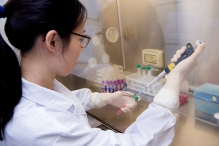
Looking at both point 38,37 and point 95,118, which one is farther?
point 95,118

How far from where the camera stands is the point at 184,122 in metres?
0.84

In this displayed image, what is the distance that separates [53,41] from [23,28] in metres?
0.08

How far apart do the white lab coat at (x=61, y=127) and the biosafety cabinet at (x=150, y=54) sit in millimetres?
134

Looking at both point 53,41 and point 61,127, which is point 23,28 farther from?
point 61,127

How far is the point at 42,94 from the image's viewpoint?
2.07 ft

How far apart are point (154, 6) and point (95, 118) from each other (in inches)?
24.7

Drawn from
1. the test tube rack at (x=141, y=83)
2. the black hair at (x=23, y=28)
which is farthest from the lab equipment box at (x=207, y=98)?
the black hair at (x=23, y=28)

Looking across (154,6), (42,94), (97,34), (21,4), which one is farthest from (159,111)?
(97,34)

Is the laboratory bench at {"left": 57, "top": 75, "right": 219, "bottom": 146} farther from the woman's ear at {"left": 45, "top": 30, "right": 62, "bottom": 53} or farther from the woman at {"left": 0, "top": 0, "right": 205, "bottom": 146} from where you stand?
the woman's ear at {"left": 45, "top": 30, "right": 62, "bottom": 53}

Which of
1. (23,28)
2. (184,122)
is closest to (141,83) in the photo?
(184,122)

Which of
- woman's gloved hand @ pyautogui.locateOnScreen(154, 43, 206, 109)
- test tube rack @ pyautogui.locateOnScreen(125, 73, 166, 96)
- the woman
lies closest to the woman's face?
the woman

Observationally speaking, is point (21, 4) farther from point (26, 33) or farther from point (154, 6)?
point (154, 6)

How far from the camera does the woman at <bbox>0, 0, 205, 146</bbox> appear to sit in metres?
0.55

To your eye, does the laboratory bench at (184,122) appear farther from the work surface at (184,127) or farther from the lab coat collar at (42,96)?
the lab coat collar at (42,96)
